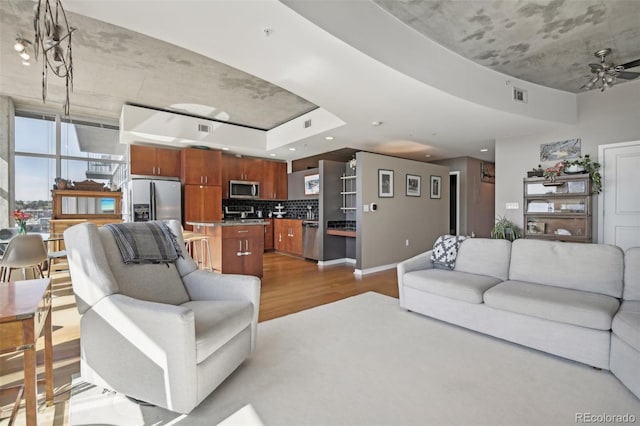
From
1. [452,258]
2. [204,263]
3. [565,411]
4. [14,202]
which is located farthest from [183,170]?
[565,411]

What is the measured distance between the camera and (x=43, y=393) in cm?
180

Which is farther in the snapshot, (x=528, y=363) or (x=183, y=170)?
(x=183, y=170)

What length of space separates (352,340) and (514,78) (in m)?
4.13

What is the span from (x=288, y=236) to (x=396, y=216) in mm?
2753

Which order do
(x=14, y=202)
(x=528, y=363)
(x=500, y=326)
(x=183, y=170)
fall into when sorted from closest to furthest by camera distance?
(x=528, y=363) < (x=500, y=326) < (x=14, y=202) < (x=183, y=170)

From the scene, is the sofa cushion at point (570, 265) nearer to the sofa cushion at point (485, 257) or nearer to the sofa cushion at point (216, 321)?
the sofa cushion at point (485, 257)

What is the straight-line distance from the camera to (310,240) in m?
6.51

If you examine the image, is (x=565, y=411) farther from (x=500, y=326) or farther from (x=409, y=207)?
(x=409, y=207)

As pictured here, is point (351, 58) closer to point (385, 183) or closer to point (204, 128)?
point (385, 183)

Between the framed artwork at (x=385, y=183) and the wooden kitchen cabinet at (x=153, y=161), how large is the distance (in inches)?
166

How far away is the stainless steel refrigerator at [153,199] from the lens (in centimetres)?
548

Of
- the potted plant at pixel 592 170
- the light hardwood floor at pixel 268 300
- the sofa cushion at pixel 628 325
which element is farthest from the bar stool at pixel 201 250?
the potted plant at pixel 592 170

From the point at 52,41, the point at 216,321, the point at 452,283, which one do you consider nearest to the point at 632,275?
the point at 452,283

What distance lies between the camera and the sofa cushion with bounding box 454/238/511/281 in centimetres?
301
